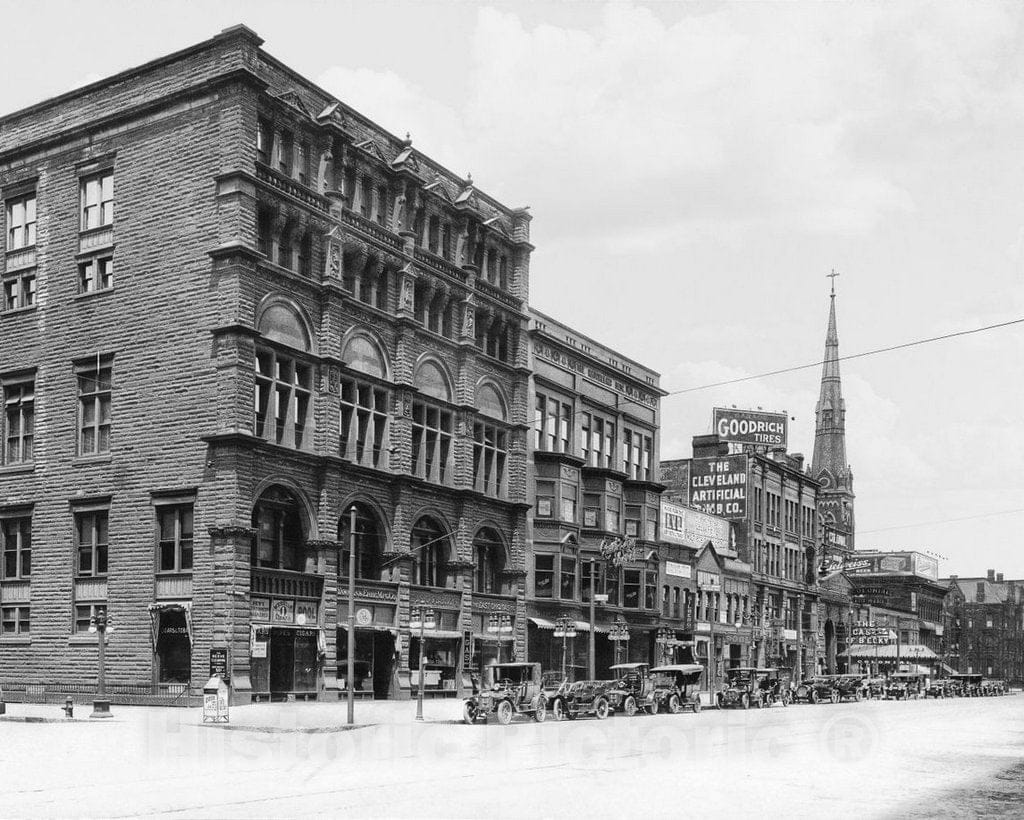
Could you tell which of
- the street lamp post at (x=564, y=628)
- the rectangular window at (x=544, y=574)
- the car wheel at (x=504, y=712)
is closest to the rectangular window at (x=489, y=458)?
the rectangular window at (x=544, y=574)

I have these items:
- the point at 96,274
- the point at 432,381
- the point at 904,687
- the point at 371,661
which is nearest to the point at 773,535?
the point at 904,687

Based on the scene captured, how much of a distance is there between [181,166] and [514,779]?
32678 millimetres

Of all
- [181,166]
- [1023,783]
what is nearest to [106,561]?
[181,166]

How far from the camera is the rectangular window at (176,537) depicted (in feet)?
151

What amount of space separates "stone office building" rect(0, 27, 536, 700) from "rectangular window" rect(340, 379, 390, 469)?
4.1 inches

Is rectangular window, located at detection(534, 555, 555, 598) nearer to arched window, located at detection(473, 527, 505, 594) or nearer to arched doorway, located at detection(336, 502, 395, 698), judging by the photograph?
arched window, located at detection(473, 527, 505, 594)

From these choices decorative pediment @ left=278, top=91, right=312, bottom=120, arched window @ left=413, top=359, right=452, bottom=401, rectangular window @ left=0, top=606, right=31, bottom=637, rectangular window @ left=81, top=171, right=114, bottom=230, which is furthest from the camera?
arched window @ left=413, top=359, right=452, bottom=401

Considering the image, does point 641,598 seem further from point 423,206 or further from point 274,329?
point 274,329

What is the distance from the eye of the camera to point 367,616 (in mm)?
51875

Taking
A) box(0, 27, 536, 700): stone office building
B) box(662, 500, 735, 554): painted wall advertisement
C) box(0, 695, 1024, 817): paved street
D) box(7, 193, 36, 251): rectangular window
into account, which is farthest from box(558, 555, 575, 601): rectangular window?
box(7, 193, 36, 251): rectangular window

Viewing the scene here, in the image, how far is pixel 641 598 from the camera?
72.4 meters

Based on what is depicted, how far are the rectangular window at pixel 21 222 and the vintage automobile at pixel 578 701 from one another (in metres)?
28.4

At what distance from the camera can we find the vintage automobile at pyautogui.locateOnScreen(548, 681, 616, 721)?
4162 cm

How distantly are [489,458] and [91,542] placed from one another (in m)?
20.6
